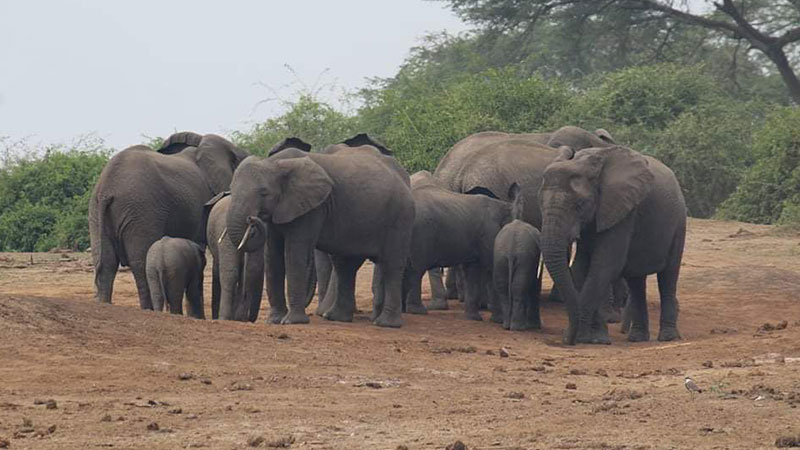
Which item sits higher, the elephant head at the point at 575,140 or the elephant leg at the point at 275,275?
the elephant head at the point at 575,140

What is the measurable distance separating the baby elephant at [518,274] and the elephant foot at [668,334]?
1.18 m

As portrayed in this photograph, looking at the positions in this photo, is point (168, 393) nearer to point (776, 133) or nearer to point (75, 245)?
point (75, 245)

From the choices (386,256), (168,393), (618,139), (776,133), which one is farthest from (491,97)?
(168,393)

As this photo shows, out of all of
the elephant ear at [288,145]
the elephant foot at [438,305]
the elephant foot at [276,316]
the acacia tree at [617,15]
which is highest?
the acacia tree at [617,15]

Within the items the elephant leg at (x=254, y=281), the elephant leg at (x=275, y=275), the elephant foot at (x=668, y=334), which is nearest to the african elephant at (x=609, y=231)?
the elephant foot at (x=668, y=334)

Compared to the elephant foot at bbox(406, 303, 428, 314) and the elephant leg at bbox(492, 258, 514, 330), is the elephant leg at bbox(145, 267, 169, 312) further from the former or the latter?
the elephant leg at bbox(492, 258, 514, 330)

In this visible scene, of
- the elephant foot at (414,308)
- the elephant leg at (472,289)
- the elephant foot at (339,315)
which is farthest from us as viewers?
the elephant foot at (414,308)

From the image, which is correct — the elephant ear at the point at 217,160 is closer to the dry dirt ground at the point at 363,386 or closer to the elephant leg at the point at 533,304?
the dry dirt ground at the point at 363,386

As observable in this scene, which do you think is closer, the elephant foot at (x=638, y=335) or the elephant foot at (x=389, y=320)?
the elephant foot at (x=389, y=320)

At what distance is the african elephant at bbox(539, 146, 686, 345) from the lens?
583 inches

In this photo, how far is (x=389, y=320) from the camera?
15258mm

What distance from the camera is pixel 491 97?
2789 cm

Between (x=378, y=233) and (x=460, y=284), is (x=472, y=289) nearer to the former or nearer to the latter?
(x=378, y=233)

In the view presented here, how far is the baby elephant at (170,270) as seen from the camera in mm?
14531
